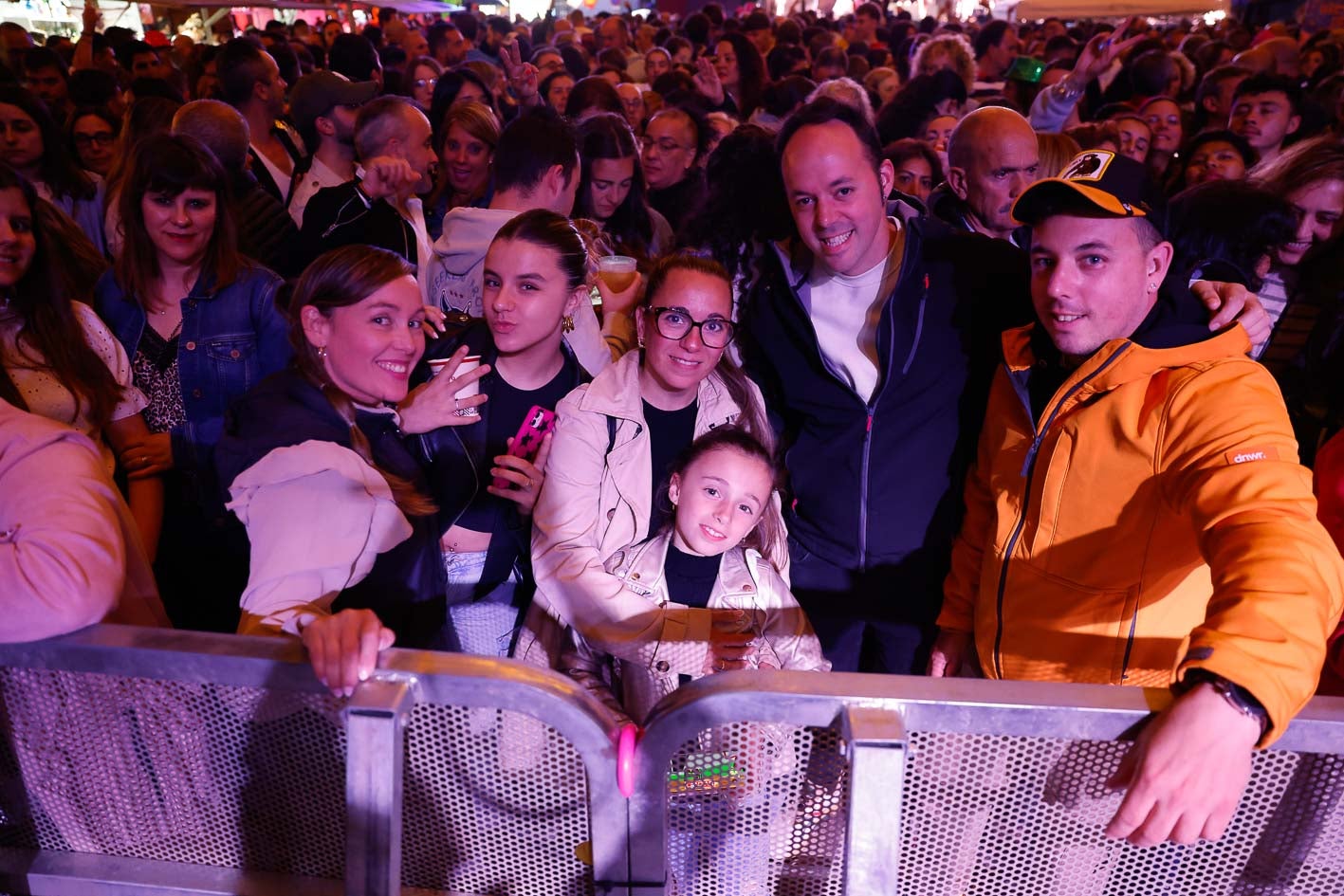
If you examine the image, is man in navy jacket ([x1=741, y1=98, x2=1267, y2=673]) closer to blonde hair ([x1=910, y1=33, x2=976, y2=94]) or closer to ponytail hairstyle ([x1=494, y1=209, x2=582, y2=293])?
ponytail hairstyle ([x1=494, y1=209, x2=582, y2=293])

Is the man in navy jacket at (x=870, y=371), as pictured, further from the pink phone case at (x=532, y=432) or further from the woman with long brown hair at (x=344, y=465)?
the woman with long brown hair at (x=344, y=465)

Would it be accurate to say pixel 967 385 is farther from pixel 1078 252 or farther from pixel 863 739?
pixel 863 739

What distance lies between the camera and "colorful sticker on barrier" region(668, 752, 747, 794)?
1.18 m

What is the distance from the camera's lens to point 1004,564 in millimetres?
1968

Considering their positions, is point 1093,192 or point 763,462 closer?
point 1093,192

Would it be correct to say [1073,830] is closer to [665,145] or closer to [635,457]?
[635,457]

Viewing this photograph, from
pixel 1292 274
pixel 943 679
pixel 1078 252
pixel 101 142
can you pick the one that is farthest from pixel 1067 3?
pixel 943 679

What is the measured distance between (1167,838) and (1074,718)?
0.19 meters

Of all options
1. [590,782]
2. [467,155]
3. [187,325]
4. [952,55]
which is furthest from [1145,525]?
[952,55]

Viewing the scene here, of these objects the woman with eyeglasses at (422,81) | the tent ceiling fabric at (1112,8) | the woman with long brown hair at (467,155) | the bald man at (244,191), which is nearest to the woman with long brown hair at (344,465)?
the bald man at (244,191)

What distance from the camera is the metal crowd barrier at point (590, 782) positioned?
1102mm

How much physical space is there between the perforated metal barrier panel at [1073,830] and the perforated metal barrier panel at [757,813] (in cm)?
11

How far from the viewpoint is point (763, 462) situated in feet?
7.72

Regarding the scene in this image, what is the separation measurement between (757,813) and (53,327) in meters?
2.33
